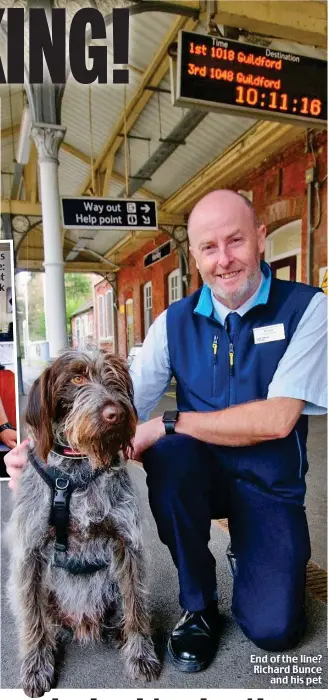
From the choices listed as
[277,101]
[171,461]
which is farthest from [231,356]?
[277,101]

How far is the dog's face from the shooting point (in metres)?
1.21

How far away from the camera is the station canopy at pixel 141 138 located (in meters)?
1.46

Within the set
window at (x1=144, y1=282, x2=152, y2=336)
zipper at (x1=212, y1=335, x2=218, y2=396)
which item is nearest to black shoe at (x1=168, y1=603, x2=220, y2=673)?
zipper at (x1=212, y1=335, x2=218, y2=396)

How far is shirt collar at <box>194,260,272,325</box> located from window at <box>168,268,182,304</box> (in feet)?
0.77

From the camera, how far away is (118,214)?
1.85 meters

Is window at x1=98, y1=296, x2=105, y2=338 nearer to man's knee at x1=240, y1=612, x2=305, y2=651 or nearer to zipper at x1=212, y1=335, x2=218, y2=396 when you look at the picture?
zipper at x1=212, y1=335, x2=218, y2=396

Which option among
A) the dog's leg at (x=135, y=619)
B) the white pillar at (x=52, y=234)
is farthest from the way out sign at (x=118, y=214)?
the dog's leg at (x=135, y=619)

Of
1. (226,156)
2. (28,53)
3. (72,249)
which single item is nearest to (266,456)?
(72,249)

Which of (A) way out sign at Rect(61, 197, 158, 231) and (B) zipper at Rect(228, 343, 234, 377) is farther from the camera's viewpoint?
(A) way out sign at Rect(61, 197, 158, 231)

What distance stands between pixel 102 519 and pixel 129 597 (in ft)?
1.08

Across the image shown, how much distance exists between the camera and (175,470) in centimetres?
150

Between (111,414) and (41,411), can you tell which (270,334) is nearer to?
(111,414)

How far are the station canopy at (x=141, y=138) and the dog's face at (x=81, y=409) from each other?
446mm

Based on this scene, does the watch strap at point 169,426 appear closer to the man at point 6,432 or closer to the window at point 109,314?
the window at point 109,314
